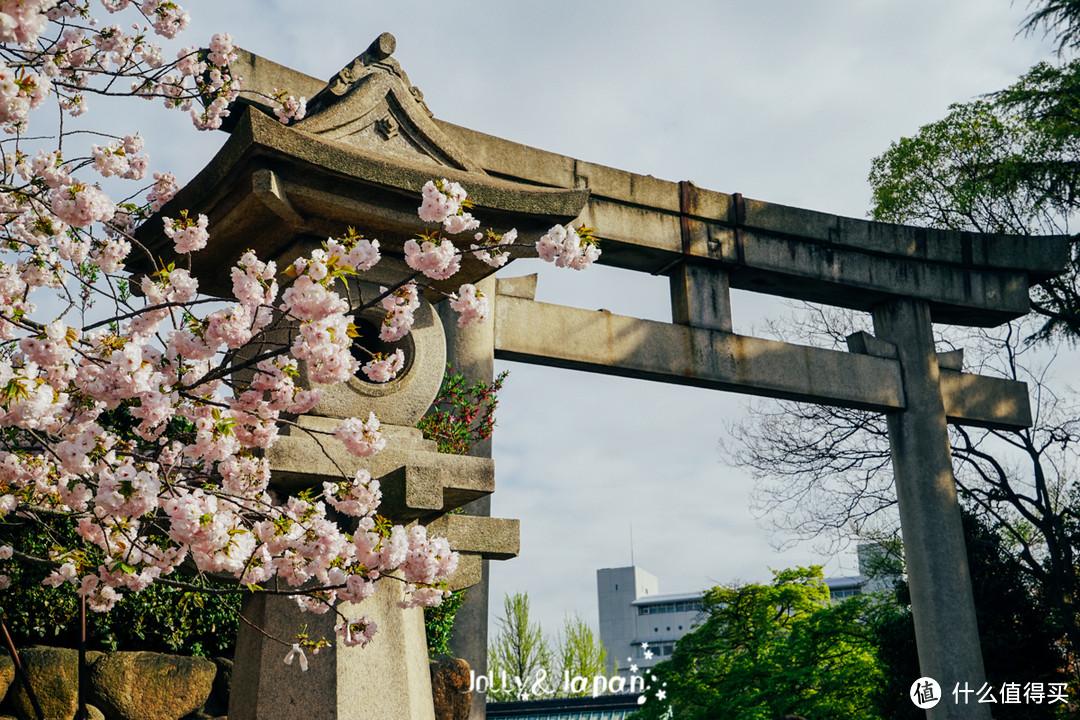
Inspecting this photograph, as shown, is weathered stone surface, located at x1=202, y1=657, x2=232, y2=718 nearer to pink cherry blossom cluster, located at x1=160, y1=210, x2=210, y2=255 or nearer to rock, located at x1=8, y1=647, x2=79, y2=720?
rock, located at x1=8, y1=647, x2=79, y2=720

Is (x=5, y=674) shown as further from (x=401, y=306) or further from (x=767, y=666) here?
(x=767, y=666)

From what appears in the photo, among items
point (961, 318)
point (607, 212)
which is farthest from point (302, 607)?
point (961, 318)

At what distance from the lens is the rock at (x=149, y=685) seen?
5168 mm

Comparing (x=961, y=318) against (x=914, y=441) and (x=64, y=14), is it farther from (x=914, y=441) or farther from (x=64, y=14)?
(x=64, y=14)

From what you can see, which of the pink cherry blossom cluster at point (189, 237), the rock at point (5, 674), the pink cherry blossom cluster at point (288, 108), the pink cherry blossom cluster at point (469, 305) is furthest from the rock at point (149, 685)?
the pink cherry blossom cluster at point (288, 108)

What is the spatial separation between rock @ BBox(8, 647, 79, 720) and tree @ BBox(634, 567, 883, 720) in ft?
26.7

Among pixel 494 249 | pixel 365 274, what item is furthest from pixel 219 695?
pixel 494 249

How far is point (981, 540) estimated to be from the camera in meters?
10.8

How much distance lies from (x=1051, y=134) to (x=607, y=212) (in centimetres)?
711

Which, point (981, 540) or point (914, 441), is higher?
point (914, 441)

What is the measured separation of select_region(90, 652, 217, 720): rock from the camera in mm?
5168

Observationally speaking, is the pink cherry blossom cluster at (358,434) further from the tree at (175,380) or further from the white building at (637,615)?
the white building at (637,615)

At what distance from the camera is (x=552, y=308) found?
8023 millimetres

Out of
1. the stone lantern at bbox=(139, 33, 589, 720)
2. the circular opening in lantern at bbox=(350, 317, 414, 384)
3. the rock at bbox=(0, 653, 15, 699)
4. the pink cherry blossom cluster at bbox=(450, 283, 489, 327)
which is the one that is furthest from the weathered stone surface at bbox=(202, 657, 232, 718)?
the pink cherry blossom cluster at bbox=(450, 283, 489, 327)
